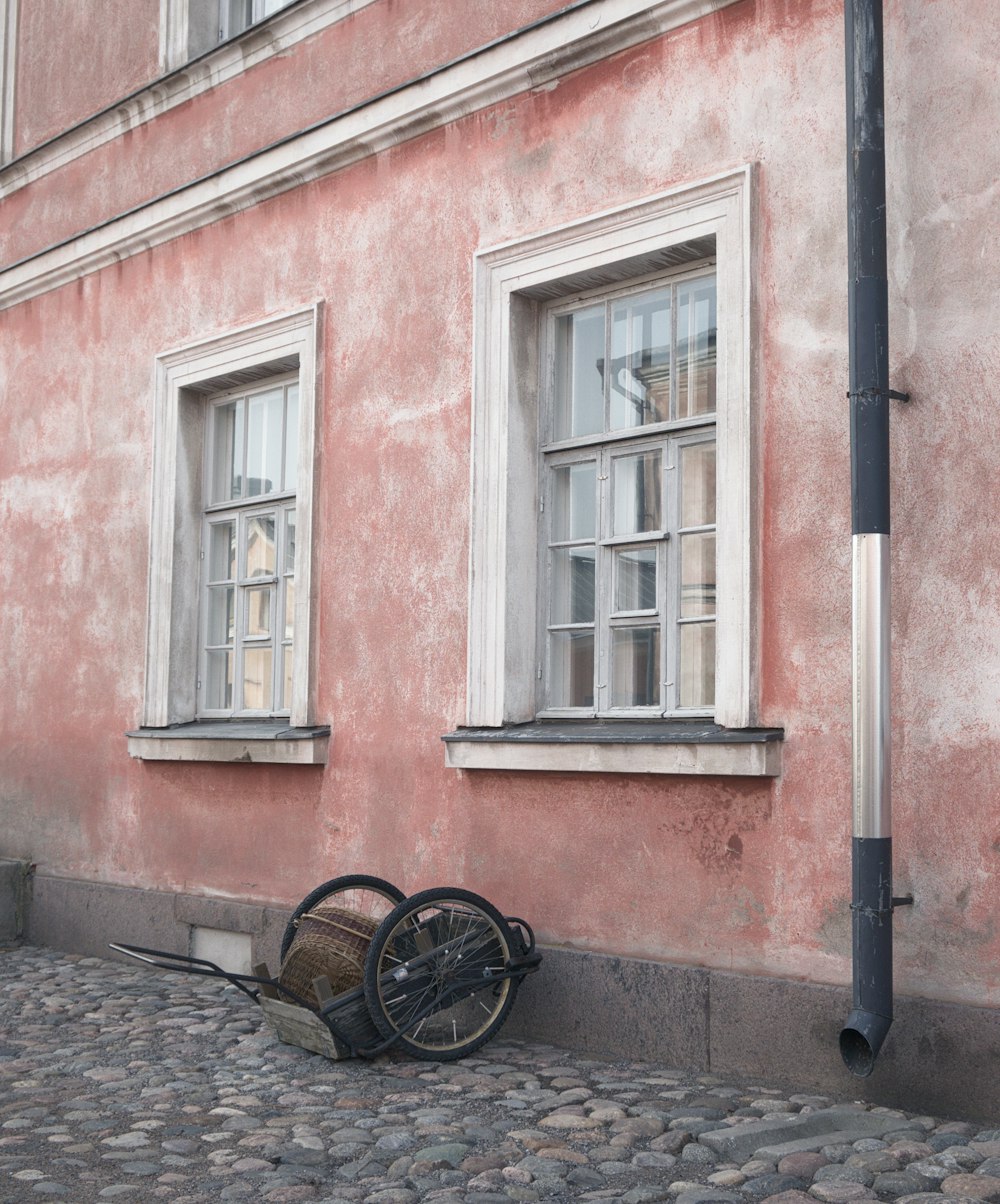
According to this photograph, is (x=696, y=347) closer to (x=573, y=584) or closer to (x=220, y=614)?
(x=573, y=584)

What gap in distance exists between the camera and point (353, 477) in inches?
305

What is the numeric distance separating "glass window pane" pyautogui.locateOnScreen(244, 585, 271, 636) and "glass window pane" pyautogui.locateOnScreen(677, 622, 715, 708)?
304 centimetres

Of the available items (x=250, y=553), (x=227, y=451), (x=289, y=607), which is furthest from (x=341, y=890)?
(x=227, y=451)

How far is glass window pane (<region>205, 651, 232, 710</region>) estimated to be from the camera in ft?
29.3

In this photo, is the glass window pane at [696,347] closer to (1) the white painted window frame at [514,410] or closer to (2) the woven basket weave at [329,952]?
(1) the white painted window frame at [514,410]

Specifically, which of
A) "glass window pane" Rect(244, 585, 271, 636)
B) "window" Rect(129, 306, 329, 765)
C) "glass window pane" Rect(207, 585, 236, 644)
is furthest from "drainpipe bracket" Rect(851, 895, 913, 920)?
"glass window pane" Rect(207, 585, 236, 644)

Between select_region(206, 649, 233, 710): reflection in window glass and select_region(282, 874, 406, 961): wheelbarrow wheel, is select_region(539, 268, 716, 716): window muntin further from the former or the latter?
select_region(206, 649, 233, 710): reflection in window glass

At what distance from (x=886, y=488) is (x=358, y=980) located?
2853mm

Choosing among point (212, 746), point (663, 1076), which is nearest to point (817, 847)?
point (663, 1076)

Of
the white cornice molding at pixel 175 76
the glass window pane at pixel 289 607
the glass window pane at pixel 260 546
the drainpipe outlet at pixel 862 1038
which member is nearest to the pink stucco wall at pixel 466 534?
the drainpipe outlet at pixel 862 1038

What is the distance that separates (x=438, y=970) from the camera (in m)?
5.94

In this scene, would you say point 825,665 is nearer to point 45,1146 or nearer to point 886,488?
point 886,488

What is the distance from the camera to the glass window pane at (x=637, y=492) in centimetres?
668

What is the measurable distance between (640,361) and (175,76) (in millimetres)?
4050
